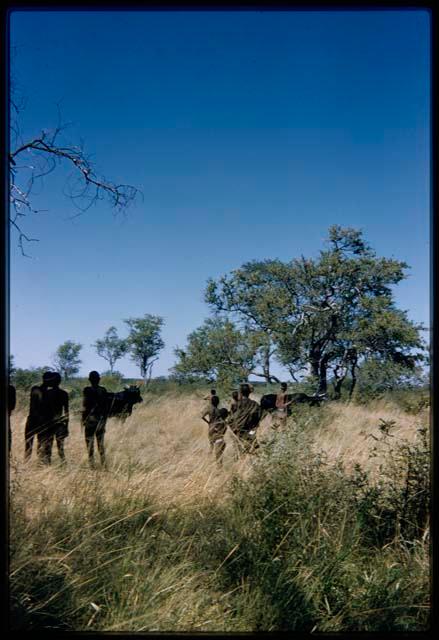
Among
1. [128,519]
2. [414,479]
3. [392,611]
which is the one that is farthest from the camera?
[414,479]

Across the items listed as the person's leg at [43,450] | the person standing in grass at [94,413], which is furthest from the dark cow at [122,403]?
the person's leg at [43,450]

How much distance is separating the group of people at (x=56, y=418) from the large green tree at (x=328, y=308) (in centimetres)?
1208

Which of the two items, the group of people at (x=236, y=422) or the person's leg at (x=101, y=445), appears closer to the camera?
the person's leg at (x=101, y=445)

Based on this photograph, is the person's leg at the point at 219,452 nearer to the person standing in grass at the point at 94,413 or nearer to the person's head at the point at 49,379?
the person standing in grass at the point at 94,413

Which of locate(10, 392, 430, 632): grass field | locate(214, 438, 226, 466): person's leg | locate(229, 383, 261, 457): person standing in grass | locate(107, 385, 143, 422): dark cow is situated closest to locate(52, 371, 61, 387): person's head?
locate(107, 385, 143, 422): dark cow

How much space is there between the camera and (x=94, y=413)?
24.2 ft

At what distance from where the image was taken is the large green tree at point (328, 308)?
1931 centimetres

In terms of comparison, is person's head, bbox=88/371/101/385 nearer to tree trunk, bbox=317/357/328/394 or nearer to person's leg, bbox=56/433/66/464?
person's leg, bbox=56/433/66/464

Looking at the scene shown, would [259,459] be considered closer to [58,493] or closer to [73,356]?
[58,493]

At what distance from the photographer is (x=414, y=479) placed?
4.96 metres

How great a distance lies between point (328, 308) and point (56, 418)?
1509cm

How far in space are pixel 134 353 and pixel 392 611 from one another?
29.2m

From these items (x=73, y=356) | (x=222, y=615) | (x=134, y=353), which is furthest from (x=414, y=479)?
(x=134, y=353)

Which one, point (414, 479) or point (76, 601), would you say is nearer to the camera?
point (76, 601)
